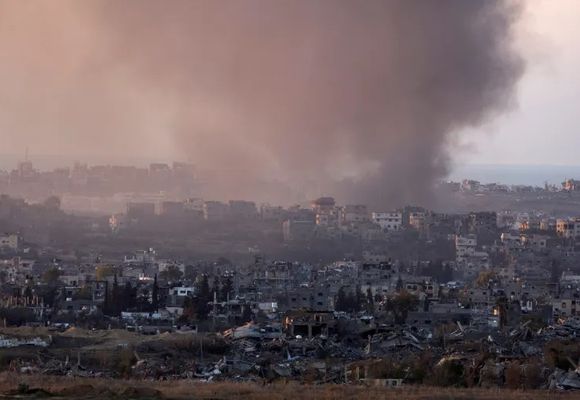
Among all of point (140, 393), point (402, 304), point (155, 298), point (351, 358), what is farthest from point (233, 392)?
point (155, 298)

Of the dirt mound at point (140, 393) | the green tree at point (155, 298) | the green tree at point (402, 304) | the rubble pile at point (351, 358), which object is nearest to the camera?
the dirt mound at point (140, 393)

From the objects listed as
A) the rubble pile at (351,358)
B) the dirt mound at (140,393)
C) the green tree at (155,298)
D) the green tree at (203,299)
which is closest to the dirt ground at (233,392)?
the dirt mound at (140,393)

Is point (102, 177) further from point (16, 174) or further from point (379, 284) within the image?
point (379, 284)

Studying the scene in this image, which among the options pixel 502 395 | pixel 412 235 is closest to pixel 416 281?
pixel 412 235

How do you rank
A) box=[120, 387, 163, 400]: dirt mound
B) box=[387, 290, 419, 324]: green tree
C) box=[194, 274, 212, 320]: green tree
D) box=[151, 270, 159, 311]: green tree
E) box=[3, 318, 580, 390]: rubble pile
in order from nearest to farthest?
box=[120, 387, 163, 400]: dirt mound
box=[3, 318, 580, 390]: rubble pile
box=[387, 290, 419, 324]: green tree
box=[194, 274, 212, 320]: green tree
box=[151, 270, 159, 311]: green tree

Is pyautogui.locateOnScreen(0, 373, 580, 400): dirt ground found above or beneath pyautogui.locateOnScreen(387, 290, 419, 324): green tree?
beneath

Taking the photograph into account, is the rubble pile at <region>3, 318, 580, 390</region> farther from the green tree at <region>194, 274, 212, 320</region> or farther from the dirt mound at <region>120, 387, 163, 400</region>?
the green tree at <region>194, 274, 212, 320</region>

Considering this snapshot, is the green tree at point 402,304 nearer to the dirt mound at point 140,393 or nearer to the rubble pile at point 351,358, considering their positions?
the rubble pile at point 351,358

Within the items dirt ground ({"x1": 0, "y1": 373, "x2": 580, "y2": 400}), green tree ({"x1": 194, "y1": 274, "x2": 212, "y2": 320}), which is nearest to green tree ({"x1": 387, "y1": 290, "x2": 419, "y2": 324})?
green tree ({"x1": 194, "y1": 274, "x2": 212, "y2": 320})

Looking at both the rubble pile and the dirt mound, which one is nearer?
the dirt mound

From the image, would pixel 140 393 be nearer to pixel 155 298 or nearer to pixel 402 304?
pixel 402 304

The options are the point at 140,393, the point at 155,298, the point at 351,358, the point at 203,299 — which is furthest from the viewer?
the point at 155,298
